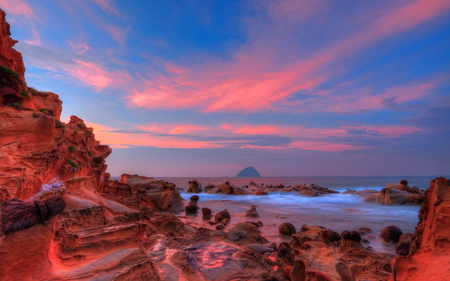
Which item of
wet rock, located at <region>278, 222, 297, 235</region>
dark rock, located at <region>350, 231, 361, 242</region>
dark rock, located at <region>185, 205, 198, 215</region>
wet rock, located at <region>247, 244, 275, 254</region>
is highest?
dark rock, located at <region>350, 231, 361, 242</region>

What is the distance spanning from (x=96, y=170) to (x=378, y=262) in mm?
13353

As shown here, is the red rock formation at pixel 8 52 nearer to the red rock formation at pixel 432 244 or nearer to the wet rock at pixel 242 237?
the wet rock at pixel 242 237

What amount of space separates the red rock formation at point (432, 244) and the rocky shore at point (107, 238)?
0.05ft

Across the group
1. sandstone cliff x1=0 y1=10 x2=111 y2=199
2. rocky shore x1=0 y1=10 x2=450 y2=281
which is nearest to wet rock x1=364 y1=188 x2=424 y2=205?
rocky shore x1=0 y1=10 x2=450 y2=281

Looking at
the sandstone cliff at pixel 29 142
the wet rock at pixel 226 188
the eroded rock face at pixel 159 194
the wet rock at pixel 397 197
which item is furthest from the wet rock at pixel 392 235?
the wet rock at pixel 226 188

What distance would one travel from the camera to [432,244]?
335cm

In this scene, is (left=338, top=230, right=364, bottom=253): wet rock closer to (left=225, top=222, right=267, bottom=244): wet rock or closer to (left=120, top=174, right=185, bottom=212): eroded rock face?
(left=225, top=222, right=267, bottom=244): wet rock

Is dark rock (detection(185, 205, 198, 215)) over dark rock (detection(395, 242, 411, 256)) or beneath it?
beneath

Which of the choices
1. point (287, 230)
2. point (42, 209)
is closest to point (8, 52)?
point (42, 209)

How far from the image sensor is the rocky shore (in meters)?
3.43

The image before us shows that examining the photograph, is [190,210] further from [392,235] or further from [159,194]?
[392,235]

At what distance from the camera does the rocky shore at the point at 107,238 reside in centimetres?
343

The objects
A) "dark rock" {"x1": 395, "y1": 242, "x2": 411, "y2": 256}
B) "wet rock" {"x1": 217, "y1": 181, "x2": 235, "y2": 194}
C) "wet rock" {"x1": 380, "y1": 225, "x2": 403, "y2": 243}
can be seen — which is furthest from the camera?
"wet rock" {"x1": 217, "y1": 181, "x2": 235, "y2": 194}

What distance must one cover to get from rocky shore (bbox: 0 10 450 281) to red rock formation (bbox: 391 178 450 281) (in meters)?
0.01
